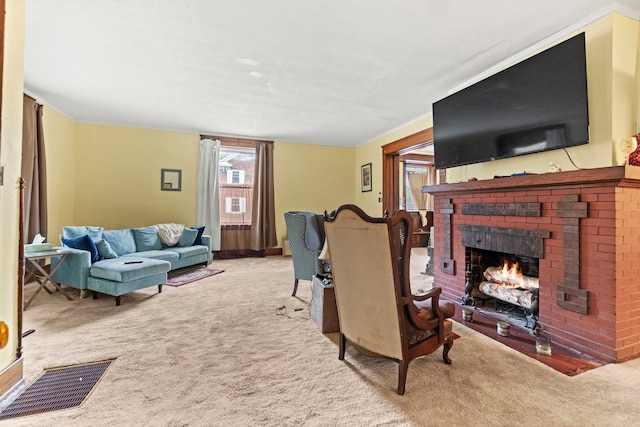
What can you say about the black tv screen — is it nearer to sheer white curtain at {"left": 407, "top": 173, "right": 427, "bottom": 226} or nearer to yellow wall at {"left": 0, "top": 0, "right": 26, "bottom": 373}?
yellow wall at {"left": 0, "top": 0, "right": 26, "bottom": 373}

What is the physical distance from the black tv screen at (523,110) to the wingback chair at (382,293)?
171 cm

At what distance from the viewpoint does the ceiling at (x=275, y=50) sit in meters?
2.10

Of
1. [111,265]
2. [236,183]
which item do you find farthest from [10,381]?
[236,183]

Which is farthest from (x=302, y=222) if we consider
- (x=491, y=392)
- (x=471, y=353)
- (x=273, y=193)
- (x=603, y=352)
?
(x=273, y=193)

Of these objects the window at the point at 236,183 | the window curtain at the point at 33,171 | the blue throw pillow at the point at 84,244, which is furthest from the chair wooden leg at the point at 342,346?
the window at the point at 236,183

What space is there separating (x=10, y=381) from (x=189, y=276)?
8.90 ft

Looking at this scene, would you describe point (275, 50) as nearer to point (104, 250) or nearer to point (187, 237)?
point (104, 250)

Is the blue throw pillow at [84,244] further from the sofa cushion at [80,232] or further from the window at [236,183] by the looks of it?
the window at [236,183]

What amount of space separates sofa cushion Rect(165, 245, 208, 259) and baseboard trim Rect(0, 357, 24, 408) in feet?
8.86

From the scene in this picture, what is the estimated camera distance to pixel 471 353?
2082 mm

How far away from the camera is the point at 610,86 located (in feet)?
6.88

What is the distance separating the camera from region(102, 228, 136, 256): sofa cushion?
398cm

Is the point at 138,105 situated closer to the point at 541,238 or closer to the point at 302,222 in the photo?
the point at 302,222

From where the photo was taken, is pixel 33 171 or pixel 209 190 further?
pixel 209 190
